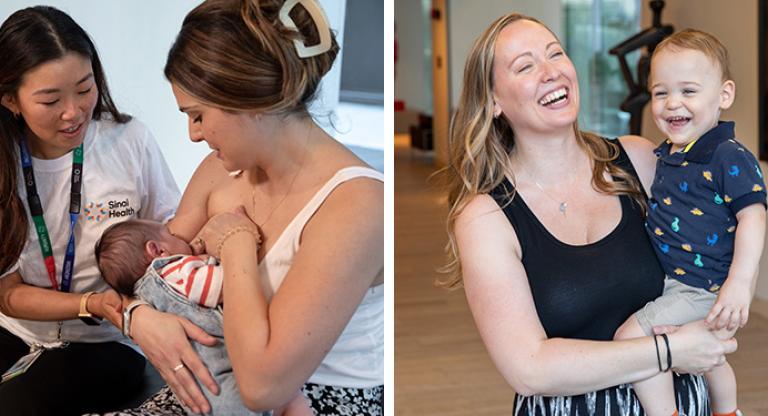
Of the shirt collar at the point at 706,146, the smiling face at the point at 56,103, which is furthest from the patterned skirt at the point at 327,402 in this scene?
the shirt collar at the point at 706,146

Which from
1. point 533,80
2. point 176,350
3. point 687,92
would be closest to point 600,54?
point 687,92

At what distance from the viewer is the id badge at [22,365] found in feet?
7.09

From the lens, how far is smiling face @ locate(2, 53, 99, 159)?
2039 millimetres

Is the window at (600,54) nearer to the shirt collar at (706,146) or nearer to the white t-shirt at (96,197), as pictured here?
the shirt collar at (706,146)

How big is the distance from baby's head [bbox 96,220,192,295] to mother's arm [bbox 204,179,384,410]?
0.09 m

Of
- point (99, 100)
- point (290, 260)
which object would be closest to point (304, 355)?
point (290, 260)

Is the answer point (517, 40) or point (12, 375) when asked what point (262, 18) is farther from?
point (12, 375)

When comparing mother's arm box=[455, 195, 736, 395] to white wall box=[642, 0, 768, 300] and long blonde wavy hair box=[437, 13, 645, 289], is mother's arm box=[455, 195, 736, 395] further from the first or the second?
white wall box=[642, 0, 768, 300]

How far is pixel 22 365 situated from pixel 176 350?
0.33 meters

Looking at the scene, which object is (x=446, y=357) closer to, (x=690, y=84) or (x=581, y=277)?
(x=581, y=277)

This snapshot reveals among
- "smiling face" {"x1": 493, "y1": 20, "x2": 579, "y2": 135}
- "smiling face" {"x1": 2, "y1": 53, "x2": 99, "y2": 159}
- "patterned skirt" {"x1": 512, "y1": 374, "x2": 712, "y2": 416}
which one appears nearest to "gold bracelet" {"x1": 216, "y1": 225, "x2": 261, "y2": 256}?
"smiling face" {"x1": 2, "y1": 53, "x2": 99, "y2": 159}

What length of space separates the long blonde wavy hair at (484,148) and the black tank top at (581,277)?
0.07 meters

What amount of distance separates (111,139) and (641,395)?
1256mm

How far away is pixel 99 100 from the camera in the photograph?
2.09 meters
